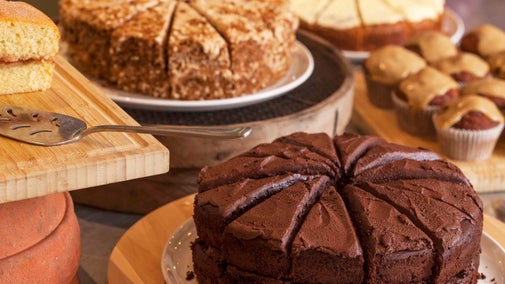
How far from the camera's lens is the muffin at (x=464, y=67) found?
248cm

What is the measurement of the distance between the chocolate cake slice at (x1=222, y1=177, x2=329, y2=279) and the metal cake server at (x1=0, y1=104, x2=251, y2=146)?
0.17 meters

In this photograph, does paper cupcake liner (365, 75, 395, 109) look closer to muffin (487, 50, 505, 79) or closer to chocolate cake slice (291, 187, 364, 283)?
muffin (487, 50, 505, 79)

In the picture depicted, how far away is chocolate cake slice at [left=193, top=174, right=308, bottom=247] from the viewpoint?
1.41m

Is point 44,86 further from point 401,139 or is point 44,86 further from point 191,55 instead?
point 401,139

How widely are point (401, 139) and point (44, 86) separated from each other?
127cm

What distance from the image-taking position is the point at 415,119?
93.0 inches

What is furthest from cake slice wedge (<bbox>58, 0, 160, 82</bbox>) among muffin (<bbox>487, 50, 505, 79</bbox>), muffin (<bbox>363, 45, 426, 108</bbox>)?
muffin (<bbox>487, 50, 505, 79</bbox>)

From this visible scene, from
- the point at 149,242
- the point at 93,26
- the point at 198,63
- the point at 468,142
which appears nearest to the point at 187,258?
the point at 149,242

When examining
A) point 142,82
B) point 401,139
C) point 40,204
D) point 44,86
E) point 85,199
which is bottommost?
point 401,139

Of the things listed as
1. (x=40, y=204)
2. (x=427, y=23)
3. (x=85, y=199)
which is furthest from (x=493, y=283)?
(x=427, y=23)

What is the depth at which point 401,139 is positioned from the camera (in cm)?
238

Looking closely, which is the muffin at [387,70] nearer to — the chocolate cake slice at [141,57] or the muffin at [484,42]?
the muffin at [484,42]

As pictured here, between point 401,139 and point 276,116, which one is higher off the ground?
point 276,116

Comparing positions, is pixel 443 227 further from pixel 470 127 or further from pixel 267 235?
pixel 470 127
